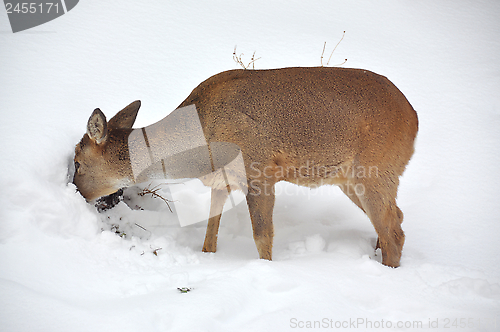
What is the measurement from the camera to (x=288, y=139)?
3510mm

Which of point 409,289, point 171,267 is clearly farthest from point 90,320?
point 409,289

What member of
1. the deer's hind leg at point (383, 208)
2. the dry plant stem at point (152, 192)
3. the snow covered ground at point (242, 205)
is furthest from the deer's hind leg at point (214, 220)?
the deer's hind leg at point (383, 208)

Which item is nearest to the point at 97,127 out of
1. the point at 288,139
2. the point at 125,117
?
the point at 125,117

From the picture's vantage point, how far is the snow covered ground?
2598mm

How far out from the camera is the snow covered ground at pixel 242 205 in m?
2.60

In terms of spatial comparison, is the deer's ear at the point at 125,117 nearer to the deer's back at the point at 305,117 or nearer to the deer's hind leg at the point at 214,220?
the deer's back at the point at 305,117

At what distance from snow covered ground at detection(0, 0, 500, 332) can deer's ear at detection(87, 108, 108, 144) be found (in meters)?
0.47

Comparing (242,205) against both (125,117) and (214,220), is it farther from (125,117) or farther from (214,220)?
(125,117)

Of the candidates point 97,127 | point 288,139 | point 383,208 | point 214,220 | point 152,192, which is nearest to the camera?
point 97,127

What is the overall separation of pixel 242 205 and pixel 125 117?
192cm

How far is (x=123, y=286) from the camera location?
283 cm

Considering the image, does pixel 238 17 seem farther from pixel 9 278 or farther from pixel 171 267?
pixel 9 278

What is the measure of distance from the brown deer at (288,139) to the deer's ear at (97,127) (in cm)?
2

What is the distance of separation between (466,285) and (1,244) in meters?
3.64
